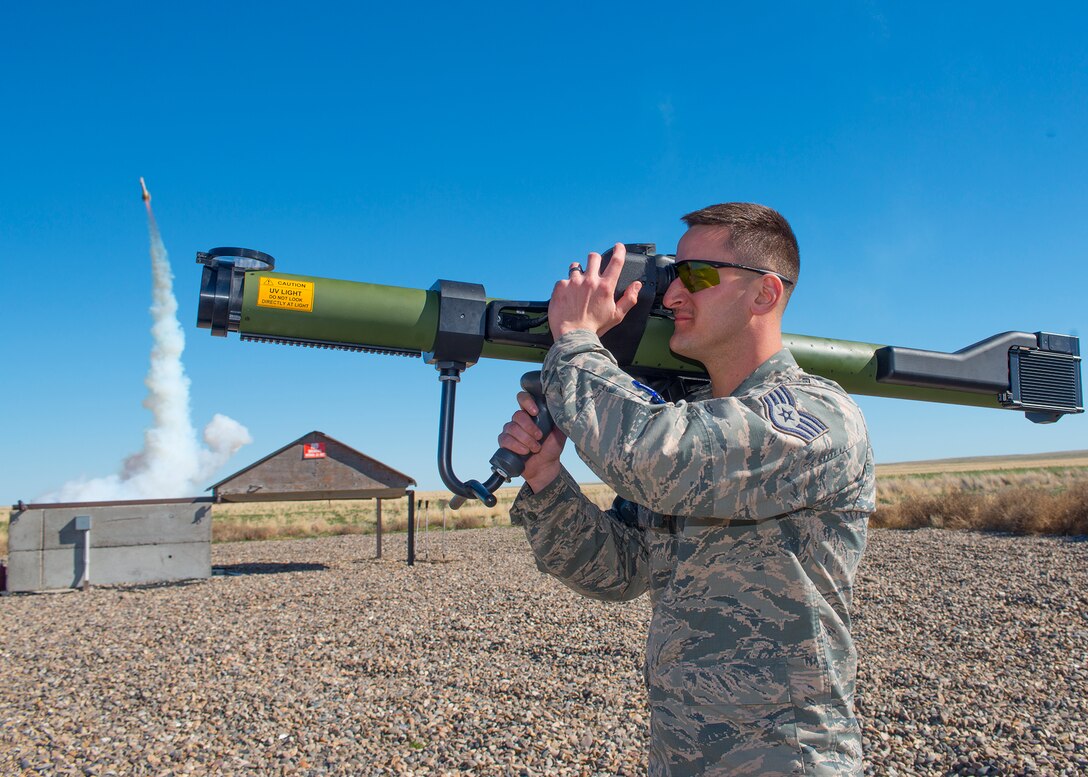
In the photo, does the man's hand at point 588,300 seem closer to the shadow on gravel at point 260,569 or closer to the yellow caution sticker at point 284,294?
the yellow caution sticker at point 284,294

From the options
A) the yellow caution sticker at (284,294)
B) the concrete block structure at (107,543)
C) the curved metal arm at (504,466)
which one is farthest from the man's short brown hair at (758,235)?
the concrete block structure at (107,543)

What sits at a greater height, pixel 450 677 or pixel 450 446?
pixel 450 446

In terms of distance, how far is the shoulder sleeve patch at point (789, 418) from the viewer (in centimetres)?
173

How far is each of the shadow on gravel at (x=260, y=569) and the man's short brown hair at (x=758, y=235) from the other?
16.2 m

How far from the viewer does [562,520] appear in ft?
7.57

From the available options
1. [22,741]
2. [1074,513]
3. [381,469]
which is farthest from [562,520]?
[1074,513]

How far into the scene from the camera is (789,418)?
1.75m

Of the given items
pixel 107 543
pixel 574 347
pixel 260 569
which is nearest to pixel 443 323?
pixel 574 347

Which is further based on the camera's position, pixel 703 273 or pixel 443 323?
pixel 443 323

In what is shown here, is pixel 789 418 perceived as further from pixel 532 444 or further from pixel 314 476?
pixel 314 476

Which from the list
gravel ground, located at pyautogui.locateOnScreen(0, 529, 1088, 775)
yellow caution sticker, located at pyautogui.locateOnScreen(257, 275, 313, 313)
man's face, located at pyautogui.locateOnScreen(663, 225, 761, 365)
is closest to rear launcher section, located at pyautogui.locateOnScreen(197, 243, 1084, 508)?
yellow caution sticker, located at pyautogui.locateOnScreen(257, 275, 313, 313)

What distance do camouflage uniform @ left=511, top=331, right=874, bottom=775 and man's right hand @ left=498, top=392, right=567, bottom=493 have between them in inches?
12.0

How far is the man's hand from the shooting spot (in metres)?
1.99

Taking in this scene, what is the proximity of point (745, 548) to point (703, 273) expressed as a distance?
72cm
